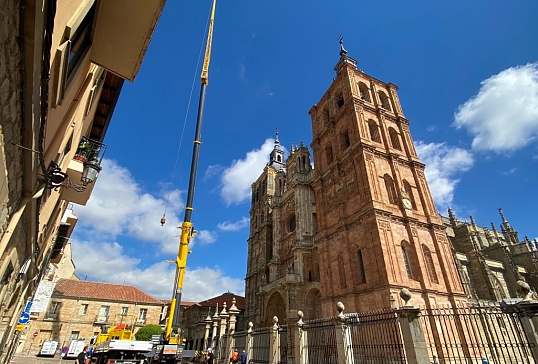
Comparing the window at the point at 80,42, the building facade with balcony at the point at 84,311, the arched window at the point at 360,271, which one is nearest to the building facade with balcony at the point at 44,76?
the window at the point at 80,42

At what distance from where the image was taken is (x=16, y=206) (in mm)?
4176

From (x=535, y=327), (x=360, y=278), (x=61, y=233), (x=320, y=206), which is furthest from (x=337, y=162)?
(x=61, y=233)

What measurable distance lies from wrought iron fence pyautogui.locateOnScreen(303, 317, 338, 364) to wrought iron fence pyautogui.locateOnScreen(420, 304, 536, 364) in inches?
100

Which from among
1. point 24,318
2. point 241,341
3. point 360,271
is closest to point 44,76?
point 24,318

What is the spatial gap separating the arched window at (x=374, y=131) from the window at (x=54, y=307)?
35155 mm

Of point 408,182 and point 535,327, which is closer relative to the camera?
point 535,327

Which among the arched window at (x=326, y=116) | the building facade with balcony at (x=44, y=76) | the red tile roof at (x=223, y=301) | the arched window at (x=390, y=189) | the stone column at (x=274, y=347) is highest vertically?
the arched window at (x=326, y=116)

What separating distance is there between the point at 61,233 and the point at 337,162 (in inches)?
676

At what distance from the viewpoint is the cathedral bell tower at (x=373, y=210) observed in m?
15.4

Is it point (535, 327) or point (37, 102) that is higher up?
point (37, 102)

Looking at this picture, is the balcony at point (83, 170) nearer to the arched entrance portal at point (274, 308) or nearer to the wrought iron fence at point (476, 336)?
the wrought iron fence at point (476, 336)

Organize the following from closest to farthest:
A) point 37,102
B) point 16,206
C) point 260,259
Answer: point 37,102 → point 16,206 → point 260,259

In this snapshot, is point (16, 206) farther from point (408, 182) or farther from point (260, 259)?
point (260, 259)

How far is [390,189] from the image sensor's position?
18.8 metres
